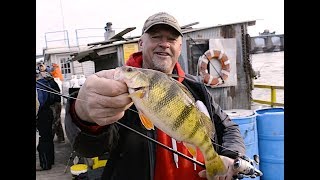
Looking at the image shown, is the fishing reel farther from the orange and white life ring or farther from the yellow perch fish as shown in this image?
the orange and white life ring

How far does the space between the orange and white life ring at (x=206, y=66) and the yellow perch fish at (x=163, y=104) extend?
3270 millimetres

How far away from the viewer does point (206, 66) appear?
4.52m

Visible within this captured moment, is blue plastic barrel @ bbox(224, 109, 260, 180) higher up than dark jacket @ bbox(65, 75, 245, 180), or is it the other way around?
dark jacket @ bbox(65, 75, 245, 180)

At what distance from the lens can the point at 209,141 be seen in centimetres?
110

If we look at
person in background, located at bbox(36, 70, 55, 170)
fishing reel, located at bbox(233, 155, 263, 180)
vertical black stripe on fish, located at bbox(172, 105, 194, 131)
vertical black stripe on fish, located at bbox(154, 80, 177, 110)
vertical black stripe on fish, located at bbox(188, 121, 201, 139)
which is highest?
vertical black stripe on fish, located at bbox(154, 80, 177, 110)

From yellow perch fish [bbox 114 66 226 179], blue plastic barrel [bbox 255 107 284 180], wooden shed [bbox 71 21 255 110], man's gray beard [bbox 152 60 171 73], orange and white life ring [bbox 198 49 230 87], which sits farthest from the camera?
wooden shed [bbox 71 21 255 110]

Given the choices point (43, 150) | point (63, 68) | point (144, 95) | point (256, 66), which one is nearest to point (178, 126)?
point (144, 95)

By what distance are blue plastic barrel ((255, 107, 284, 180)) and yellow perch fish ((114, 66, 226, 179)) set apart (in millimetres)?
2578

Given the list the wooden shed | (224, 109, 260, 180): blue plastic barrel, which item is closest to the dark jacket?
(224, 109, 260, 180): blue plastic barrel

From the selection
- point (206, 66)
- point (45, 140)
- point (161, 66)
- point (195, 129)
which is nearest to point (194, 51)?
point (206, 66)

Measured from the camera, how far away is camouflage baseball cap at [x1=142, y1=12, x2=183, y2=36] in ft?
4.43

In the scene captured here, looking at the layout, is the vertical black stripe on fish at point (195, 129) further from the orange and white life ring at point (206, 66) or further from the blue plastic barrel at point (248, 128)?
the orange and white life ring at point (206, 66)

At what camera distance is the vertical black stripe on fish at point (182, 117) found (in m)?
0.95
